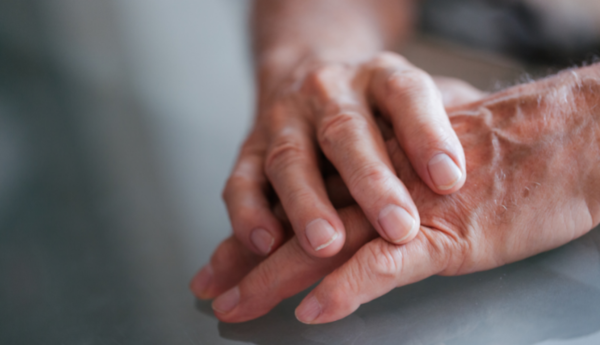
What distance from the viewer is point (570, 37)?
1.09m

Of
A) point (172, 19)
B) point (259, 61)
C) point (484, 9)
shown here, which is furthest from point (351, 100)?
point (172, 19)

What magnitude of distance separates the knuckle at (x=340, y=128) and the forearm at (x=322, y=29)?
33 cm

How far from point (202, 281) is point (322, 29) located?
81 cm

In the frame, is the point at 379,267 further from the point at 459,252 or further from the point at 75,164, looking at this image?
the point at 75,164

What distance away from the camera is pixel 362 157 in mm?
565

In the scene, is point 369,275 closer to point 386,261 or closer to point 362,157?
point 386,261

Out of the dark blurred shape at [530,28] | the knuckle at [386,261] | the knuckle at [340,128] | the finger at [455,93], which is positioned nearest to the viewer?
the knuckle at [386,261]

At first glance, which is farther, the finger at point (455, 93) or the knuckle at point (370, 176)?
the finger at point (455, 93)

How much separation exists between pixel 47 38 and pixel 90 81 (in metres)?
0.28

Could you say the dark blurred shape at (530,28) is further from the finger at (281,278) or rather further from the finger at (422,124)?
the finger at (281,278)

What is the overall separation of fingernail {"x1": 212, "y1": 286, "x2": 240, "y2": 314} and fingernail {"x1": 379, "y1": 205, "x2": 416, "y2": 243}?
216mm

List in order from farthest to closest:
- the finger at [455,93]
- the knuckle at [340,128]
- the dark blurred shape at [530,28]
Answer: the dark blurred shape at [530,28]
the finger at [455,93]
the knuckle at [340,128]

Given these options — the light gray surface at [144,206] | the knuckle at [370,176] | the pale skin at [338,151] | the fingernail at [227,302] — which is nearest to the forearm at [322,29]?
the pale skin at [338,151]

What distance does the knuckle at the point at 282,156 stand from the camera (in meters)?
0.65
